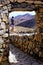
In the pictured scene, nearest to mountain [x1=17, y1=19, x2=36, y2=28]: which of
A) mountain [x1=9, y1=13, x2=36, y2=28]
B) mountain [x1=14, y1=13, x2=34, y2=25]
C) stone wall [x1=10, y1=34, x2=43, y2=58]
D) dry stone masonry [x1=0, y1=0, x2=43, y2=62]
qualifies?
mountain [x1=9, y1=13, x2=36, y2=28]

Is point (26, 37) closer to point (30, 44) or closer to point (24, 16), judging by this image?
point (30, 44)

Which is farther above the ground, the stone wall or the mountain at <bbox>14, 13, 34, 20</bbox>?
the stone wall

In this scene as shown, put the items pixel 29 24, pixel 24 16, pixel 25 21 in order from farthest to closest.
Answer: pixel 24 16, pixel 25 21, pixel 29 24

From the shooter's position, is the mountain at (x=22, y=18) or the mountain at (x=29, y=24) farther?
the mountain at (x=22, y=18)

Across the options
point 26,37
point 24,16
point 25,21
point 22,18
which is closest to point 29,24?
point 25,21

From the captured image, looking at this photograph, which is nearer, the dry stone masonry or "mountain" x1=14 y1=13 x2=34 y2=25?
the dry stone masonry

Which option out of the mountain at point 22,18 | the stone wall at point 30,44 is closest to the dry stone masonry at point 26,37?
the stone wall at point 30,44

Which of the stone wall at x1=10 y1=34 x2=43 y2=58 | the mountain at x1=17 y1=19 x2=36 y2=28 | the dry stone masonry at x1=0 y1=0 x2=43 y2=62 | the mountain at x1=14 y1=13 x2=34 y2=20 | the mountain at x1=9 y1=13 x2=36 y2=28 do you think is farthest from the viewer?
the mountain at x1=14 y1=13 x2=34 y2=20

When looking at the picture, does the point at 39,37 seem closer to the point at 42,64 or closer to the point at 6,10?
the point at 42,64

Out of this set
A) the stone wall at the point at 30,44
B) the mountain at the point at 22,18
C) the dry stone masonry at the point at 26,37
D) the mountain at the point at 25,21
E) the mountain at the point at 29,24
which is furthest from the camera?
the mountain at the point at 22,18

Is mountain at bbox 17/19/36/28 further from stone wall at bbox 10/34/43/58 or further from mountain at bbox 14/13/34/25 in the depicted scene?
stone wall at bbox 10/34/43/58

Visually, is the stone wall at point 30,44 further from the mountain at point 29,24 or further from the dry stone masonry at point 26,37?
the mountain at point 29,24

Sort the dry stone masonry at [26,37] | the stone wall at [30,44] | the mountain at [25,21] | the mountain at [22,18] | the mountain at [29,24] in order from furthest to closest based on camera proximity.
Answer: the mountain at [22,18]
the mountain at [25,21]
the mountain at [29,24]
the stone wall at [30,44]
the dry stone masonry at [26,37]

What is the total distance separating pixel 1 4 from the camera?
392 centimetres
